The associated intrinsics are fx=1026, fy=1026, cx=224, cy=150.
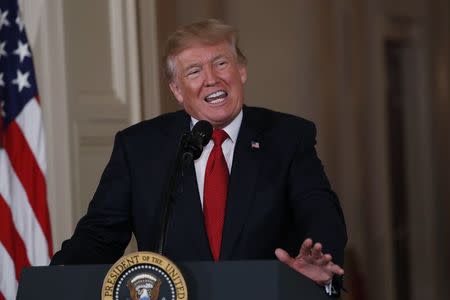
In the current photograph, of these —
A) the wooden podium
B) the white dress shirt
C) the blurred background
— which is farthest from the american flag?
the wooden podium

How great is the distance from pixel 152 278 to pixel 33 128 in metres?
2.04

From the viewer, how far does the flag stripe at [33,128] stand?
3961mm

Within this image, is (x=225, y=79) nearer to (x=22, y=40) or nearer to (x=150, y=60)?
(x=22, y=40)

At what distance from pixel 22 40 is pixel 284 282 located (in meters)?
2.26

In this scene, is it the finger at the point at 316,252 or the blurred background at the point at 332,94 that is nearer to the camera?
the finger at the point at 316,252

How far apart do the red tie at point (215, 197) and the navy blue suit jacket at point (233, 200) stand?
3cm

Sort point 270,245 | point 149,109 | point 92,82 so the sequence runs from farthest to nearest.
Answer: point 149,109, point 92,82, point 270,245

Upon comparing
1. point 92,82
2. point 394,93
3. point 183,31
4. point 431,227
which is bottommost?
point 431,227

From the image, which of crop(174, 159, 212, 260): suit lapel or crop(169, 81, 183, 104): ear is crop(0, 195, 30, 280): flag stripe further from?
crop(174, 159, 212, 260): suit lapel

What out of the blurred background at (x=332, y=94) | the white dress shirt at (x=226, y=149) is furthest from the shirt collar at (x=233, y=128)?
the blurred background at (x=332, y=94)

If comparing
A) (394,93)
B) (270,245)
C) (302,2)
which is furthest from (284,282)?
(394,93)

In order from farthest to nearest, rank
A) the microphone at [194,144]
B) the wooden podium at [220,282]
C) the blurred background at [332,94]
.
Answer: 1. the blurred background at [332,94]
2. the microphone at [194,144]
3. the wooden podium at [220,282]

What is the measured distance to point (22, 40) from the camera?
400 cm

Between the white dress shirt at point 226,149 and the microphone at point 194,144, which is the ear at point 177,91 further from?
the microphone at point 194,144
